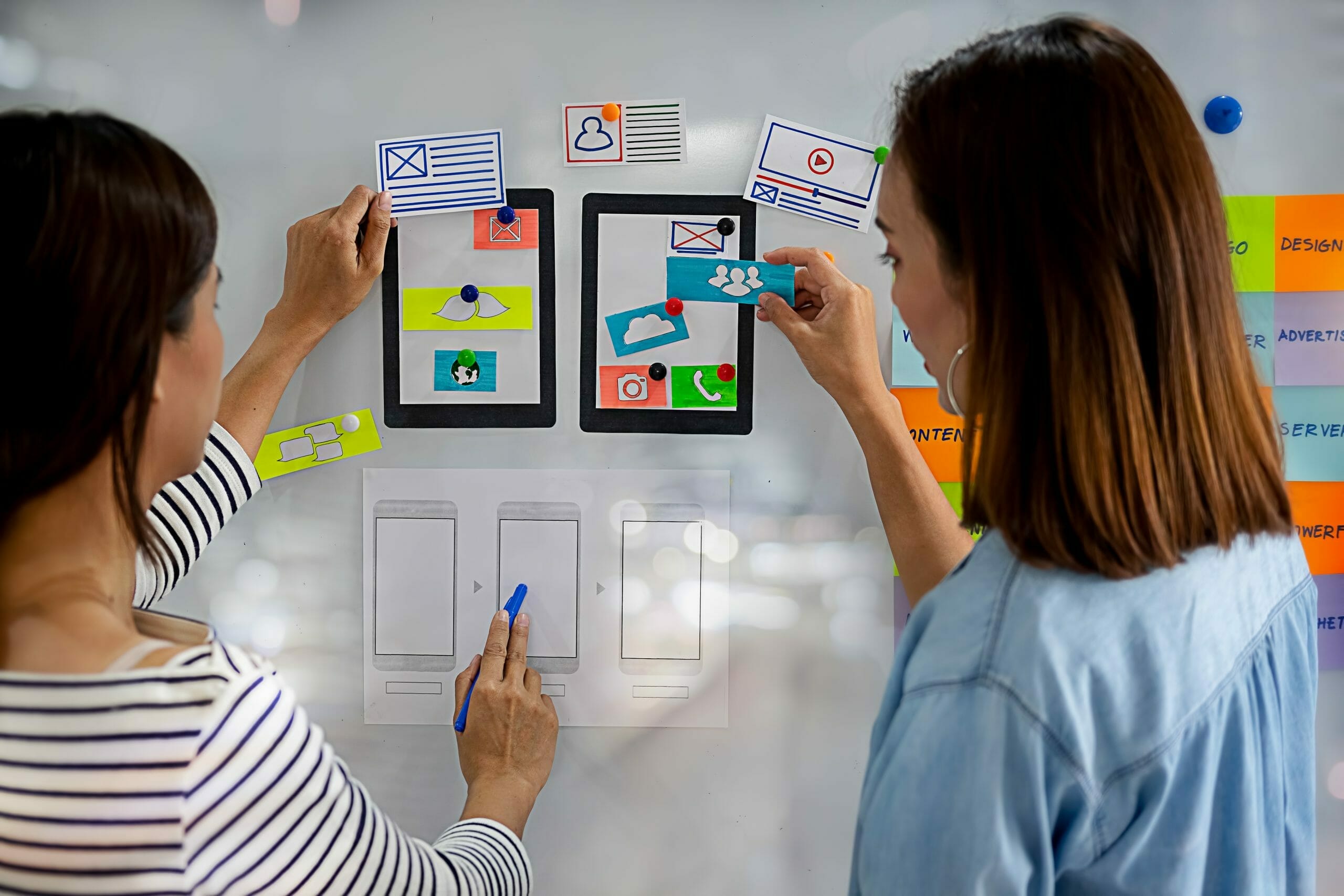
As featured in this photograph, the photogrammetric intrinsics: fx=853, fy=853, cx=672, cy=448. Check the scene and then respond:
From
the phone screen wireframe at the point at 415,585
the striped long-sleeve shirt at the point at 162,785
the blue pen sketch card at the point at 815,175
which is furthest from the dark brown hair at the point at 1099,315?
the phone screen wireframe at the point at 415,585

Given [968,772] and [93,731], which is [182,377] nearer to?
[93,731]

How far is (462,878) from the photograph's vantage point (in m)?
0.65

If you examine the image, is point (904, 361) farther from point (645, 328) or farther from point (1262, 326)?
point (1262, 326)

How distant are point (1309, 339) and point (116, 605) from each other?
1.12m

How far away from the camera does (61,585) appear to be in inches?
20.3

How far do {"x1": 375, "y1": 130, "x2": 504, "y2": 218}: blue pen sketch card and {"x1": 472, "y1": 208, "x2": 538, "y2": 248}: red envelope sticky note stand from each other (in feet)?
0.05

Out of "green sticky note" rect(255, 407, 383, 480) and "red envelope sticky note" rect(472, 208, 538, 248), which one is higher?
"red envelope sticky note" rect(472, 208, 538, 248)

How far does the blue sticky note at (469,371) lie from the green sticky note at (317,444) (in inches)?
3.6

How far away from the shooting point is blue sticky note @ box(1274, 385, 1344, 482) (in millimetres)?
918

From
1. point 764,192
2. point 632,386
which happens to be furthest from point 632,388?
point 764,192

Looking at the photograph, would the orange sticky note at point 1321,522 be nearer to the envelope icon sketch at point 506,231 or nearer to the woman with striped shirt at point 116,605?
the envelope icon sketch at point 506,231

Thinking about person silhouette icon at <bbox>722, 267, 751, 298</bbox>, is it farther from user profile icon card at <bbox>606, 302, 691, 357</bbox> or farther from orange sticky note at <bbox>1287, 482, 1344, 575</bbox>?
orange sticky note at <bbox>1287, 482, 1344, 575</bbox>

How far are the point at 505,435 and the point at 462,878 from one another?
43cm

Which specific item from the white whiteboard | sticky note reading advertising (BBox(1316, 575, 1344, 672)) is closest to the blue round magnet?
the white whiteboard
